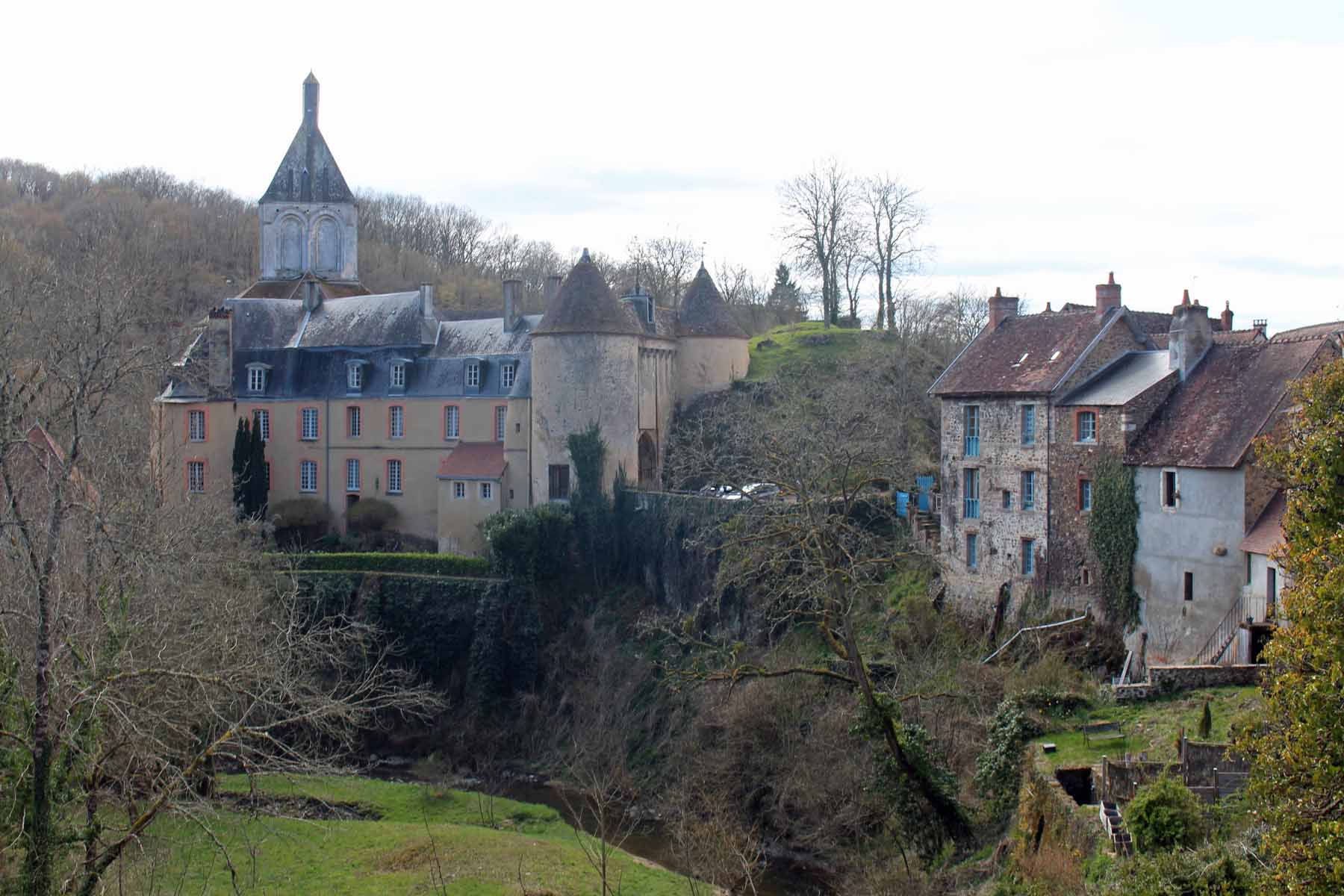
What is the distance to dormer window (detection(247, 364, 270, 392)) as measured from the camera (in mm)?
43719

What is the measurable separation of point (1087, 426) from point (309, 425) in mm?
26656

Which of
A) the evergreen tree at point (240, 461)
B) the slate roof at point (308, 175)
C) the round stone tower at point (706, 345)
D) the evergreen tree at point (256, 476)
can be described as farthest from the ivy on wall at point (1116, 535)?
the slate roof at point (308, 175)

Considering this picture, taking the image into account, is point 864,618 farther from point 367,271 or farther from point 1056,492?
point 367,271

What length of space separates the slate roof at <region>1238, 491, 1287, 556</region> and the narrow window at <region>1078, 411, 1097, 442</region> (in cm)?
420

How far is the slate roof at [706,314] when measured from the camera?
41.6 m

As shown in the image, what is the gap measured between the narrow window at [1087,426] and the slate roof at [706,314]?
16.7 metres

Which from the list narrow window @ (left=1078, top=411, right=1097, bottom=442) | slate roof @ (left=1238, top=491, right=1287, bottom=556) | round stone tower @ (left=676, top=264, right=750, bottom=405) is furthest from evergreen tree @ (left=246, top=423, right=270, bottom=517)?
slate roof @ (left=1238, top=491, right=1287, bottom=556)

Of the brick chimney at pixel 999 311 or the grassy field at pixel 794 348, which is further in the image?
the grassy field at pixel 794 348

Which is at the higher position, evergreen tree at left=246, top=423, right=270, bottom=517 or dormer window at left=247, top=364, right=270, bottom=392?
dormer window at left=247, top=364, right=270, bottom=392

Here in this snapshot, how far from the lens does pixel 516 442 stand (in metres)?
39.1

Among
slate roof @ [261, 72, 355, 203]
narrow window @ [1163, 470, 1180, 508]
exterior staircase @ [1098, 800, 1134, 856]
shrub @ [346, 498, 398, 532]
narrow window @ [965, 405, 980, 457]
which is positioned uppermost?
slate roof @ [261, 72, 355, 203]

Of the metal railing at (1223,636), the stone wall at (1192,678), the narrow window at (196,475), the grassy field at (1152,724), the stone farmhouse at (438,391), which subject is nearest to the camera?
the grassy field at (1152,724)

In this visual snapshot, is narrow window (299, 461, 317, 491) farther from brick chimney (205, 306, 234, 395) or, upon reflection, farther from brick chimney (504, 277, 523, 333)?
brick chimney (504, 277, 523, 333)

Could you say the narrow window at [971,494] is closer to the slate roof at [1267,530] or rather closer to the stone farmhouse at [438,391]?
the slate roof at [1267,530]
